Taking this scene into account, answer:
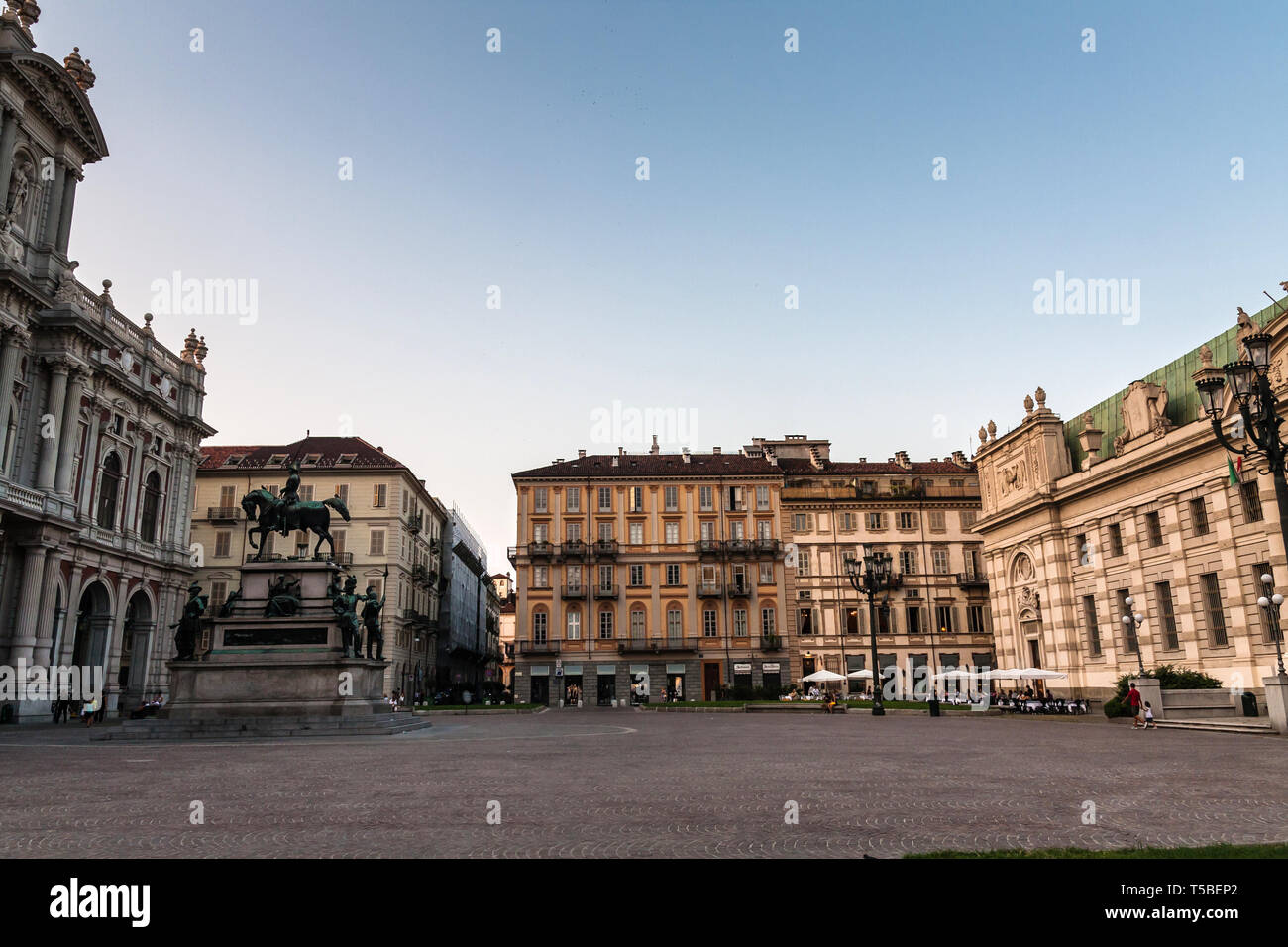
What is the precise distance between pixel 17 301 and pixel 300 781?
105 ft

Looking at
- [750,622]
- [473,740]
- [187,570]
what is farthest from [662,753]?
[750,622]

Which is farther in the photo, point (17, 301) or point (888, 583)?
point (888, 583)

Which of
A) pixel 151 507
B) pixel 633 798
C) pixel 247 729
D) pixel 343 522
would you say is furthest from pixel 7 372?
pixel 633 798

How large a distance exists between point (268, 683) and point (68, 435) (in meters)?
21.0

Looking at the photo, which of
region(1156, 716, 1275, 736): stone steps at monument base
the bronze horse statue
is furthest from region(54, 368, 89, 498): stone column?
region(1156, 716, 1275, 736): stone steps at monument base

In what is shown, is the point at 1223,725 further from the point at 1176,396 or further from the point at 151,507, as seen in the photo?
the point at 151,507

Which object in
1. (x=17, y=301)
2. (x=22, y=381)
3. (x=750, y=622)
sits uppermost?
(x=17, y=301)

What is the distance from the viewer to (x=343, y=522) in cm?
5884

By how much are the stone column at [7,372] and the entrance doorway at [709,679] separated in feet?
138

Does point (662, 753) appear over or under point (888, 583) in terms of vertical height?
under

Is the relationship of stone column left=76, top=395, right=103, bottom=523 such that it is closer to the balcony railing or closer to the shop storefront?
the balcony railing
